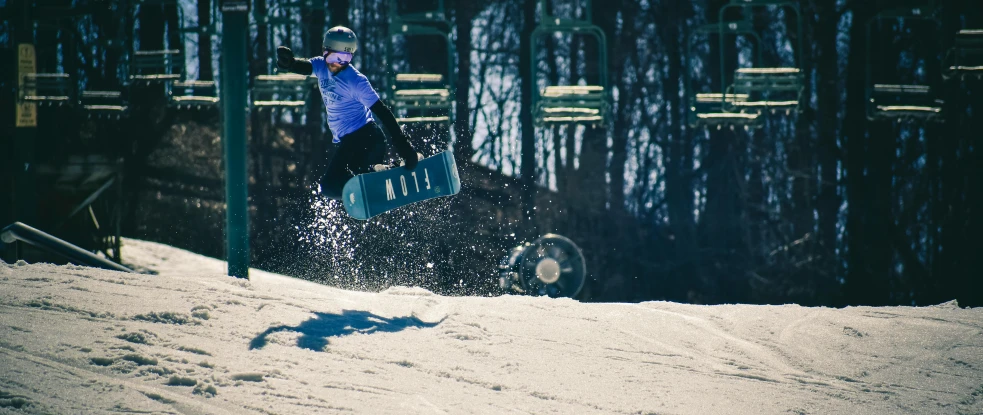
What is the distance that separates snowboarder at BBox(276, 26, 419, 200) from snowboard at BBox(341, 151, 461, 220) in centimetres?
10

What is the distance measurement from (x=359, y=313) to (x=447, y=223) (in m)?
8.14

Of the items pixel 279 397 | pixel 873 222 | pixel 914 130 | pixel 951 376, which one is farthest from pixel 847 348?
pixel 914 130

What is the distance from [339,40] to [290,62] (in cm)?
40

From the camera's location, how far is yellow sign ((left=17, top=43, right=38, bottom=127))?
32.5ft

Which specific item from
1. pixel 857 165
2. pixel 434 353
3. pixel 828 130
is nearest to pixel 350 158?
pixel 434 353

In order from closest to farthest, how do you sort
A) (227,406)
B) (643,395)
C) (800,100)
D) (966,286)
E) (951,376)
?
1. (227,406)
2. (643,395)
3. (951,376)
4. (800,100)
5. (966,286)

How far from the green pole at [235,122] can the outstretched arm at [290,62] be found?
56cm

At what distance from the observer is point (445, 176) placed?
20.7 feet

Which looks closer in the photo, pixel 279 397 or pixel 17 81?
pixel 279 397

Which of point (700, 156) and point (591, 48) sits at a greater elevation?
point (591, 48)

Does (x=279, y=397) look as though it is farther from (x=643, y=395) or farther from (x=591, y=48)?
(x=591, y=48)

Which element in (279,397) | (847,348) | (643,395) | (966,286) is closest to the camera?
(279,397)

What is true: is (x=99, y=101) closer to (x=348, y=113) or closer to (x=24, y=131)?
(x=24, y=131)

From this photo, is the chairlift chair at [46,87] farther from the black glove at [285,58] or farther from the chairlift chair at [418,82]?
the black glove at [285,58]
